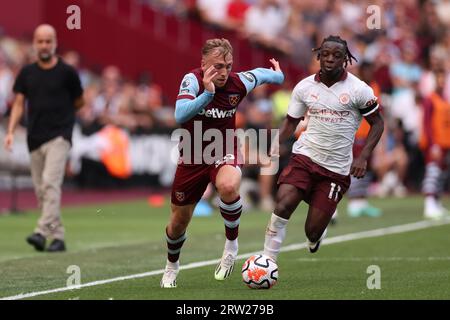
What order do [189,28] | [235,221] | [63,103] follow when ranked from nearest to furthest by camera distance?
[235,221], [63,103], [189,28]

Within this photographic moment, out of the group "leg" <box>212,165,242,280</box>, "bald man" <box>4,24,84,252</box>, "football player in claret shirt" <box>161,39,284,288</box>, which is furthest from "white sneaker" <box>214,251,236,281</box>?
"bald man" <box>4,24,84,252</box>

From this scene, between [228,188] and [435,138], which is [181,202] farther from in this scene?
[435,138]

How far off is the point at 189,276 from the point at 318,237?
134cm

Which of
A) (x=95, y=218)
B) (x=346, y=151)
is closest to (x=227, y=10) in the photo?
(x=95, y=218)

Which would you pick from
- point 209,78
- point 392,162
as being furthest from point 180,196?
point 392,162

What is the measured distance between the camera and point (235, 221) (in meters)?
11.7

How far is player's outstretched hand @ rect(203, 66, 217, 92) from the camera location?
425 inches

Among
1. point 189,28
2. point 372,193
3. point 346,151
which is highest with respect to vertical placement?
point 189,28

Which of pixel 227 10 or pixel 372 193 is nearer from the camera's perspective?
pixel 372 193

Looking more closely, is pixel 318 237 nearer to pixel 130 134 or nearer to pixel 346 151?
pixel 346 151

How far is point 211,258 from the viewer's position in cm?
1420

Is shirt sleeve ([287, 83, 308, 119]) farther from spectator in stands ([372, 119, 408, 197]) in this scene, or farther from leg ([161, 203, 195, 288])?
spectator in stands ([372, 119, 408, 197])

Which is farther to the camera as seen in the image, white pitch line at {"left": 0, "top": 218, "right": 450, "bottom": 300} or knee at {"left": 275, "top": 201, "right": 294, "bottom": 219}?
knee at {"left": 275, "top": 201, "right": 294, "bottom": 219}

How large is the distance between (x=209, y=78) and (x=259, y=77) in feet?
4.21
